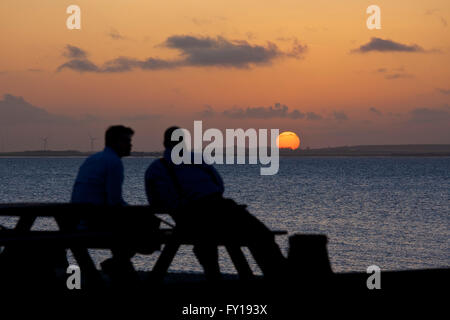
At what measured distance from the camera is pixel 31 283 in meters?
7.29

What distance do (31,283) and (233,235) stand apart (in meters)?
2.13

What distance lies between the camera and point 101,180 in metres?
7.19

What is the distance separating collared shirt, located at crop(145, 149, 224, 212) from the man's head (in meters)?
0.33

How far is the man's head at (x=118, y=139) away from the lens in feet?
23.6

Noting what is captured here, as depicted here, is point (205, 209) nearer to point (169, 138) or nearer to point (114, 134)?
point (169, 138)

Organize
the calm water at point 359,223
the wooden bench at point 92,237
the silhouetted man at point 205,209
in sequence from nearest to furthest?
the wooden bench at point 92,237, the silhouetted man at point 205,209, the calm water at point 359,223

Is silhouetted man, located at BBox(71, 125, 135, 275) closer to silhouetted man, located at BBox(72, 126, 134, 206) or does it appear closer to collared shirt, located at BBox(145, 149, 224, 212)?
silhouetted man, located at BBox(72, 126, 134, 206)

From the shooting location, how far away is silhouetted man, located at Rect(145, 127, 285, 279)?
700 cm

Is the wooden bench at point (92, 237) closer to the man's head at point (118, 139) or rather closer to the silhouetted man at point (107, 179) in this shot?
the silhouetted man at point (107, 179)

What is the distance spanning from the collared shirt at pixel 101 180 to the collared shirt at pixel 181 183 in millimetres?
312

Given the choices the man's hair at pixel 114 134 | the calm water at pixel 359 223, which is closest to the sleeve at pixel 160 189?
the man's hair at pixel 114 134

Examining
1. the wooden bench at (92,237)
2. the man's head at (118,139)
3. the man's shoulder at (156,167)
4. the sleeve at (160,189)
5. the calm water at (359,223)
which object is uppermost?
the man's head at (118,139)

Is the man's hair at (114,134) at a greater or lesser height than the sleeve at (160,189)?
greater
